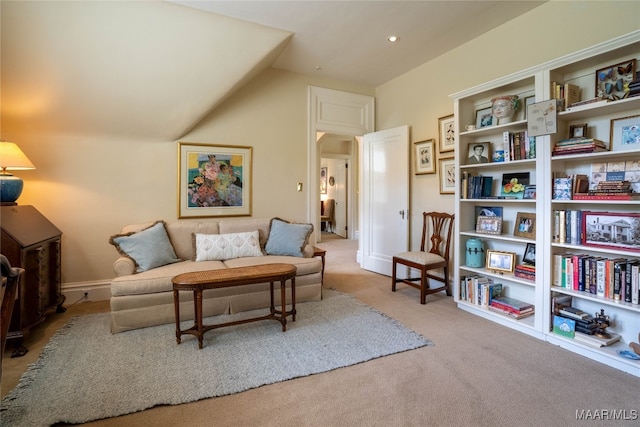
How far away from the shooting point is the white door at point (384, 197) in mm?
4213

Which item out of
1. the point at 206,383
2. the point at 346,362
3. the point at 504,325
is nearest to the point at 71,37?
the point at 206,383

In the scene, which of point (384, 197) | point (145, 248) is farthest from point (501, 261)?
point (145, 248)

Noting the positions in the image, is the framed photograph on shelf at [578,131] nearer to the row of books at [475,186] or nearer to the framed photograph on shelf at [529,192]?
the framed photograph on shelf at [529,192]

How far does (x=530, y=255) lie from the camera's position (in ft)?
9.34

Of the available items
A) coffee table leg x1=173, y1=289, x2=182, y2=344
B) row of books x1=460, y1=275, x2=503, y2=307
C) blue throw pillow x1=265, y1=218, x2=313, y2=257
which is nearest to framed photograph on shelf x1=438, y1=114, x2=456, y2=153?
row of books x1=460, y1=275, x2=503, y2=307

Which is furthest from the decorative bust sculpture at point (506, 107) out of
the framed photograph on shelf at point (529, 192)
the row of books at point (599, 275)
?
the row of books at point (599, 275)

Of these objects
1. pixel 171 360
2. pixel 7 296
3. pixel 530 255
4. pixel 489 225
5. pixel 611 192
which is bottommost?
pixel 171 360

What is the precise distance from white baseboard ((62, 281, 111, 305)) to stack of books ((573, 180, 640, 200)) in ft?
14.9

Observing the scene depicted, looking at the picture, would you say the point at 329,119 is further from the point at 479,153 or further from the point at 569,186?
the point at 569,186

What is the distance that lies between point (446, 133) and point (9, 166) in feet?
13.9

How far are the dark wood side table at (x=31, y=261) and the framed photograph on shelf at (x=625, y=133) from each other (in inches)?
176

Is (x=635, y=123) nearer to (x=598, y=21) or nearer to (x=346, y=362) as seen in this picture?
(x=598, y=21)

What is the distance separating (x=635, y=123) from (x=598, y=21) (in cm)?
90

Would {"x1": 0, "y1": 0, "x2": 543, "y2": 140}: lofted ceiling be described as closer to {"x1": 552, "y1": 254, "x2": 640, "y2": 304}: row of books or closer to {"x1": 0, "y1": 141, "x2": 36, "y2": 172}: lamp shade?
{"x1": 0, "y1": 141, "x2": 36, "y2": 172}: lamp shade
